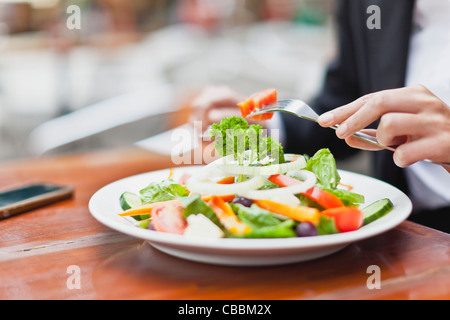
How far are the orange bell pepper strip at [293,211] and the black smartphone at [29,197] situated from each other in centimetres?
67

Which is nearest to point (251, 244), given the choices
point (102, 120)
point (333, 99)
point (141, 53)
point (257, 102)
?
point (257, 102)

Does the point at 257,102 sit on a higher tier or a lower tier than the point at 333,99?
higher

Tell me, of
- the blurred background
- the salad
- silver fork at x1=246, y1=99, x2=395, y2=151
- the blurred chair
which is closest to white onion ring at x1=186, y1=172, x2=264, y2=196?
the salad

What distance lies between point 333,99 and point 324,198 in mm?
1444

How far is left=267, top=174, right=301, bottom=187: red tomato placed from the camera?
3.08ft

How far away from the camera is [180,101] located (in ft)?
9.14

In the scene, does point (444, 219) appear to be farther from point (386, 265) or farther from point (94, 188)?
point (94, 188)

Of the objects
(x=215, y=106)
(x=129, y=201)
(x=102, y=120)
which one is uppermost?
(x=215, y=106)

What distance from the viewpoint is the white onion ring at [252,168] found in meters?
0.94

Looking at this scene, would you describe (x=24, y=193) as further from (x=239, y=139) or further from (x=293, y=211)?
(x=293, y=211)

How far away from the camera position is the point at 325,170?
41.6 inches

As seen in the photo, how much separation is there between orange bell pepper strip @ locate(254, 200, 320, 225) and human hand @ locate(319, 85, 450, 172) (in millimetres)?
220

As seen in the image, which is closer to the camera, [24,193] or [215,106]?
[24,193]

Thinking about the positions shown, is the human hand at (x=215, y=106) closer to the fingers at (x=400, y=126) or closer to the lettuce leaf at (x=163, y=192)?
the lettuce leaf at (x=163, y=192)
